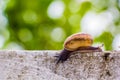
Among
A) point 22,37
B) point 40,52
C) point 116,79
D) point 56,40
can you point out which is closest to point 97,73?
point 116,79

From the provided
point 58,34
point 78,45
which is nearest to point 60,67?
point 78,45

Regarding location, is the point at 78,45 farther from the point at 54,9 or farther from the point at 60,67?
the point at 54,9

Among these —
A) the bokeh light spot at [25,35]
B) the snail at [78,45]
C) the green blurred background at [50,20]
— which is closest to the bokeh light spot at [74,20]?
the green blurred background at [50,20]

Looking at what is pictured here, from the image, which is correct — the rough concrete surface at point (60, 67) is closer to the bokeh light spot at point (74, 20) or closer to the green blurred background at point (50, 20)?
the green blurred background at point (50, 20)

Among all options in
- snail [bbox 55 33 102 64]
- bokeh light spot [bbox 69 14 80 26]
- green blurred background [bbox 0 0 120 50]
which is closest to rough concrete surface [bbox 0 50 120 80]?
snail [bbox 55 33 102 64]

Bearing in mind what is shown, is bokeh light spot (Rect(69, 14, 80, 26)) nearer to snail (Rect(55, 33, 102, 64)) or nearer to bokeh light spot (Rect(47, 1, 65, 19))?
bokeh light spot (Rect(47, 1, 65, 19))
